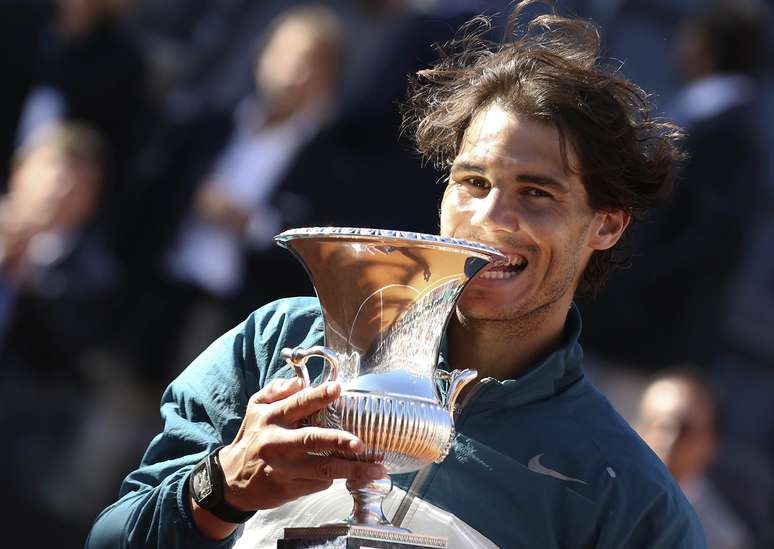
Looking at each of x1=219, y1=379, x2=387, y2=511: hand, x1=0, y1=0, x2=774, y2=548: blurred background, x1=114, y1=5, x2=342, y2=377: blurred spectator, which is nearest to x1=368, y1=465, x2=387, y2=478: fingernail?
x1=219, y1=379, x2=387, y2=511: hand

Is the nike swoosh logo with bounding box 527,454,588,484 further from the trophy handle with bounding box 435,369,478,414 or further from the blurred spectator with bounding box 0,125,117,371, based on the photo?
the blurred spectator with bounding box 0,125,117,371

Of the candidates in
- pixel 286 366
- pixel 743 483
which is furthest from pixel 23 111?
pixel 286 366

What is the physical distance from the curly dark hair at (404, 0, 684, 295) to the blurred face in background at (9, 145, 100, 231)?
288 cm

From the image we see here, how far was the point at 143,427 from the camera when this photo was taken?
6789mm

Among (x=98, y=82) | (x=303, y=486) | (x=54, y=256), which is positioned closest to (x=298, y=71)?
(x=98, y=82)

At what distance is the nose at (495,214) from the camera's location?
3156 mm

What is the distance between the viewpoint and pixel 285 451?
2582 mm

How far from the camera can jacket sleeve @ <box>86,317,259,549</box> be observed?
112 inches

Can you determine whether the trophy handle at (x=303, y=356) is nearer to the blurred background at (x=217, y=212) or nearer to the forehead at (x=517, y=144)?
the forehead at (x=517, y=144)

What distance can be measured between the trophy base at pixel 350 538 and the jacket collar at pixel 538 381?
0.47 metres

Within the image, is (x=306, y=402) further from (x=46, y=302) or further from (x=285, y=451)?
(x=46, y=302)

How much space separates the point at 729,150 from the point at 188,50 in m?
3.00

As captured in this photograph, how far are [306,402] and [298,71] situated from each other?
3824 millimetres

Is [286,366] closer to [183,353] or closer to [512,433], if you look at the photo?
[512,433]
